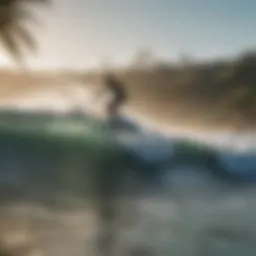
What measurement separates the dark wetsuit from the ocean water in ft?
0.08

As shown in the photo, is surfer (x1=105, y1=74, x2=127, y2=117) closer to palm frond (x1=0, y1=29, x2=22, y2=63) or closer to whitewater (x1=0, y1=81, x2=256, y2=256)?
whitewater (x1=0, y1=81, x2=256, y2=256)

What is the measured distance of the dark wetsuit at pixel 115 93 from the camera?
38.0 inches

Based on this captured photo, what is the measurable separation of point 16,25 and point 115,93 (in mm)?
198

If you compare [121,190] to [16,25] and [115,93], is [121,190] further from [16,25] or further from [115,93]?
[16,25]

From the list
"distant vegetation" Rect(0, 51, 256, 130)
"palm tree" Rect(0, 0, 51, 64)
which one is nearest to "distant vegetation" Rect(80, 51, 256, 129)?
"distant vegetation" Rect(0, 51, 256, 130)

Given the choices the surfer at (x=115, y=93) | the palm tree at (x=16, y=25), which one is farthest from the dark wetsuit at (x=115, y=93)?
the palm tree at (x=16, y=25)

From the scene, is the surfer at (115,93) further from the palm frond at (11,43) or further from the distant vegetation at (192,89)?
the palm frond at (11,43)

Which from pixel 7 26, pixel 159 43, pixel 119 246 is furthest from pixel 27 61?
pixel 119 246

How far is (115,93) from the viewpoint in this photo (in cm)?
97

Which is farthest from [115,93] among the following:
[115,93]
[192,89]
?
[192,89]

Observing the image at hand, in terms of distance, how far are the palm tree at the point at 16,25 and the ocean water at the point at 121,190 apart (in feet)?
0.37

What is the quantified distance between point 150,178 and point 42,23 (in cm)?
32

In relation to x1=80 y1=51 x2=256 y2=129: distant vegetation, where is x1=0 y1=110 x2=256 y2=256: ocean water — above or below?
below

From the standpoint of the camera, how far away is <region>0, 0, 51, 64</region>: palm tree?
3.09ft
